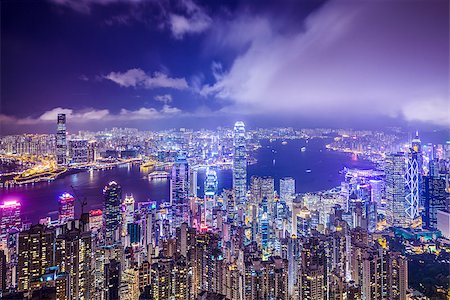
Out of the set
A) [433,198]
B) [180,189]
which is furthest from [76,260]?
[433,198]

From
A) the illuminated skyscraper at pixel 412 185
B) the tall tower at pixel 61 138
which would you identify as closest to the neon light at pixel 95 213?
the tall tower at pixel 61 138

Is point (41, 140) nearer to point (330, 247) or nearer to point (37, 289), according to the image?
point (37, 289)

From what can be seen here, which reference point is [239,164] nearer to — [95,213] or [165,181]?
[165,181]

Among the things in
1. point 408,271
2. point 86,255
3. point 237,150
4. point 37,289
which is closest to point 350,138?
point 237,150

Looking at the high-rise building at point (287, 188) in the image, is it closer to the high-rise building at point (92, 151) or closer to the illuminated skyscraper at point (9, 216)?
the high-rise building at point (92, 151)

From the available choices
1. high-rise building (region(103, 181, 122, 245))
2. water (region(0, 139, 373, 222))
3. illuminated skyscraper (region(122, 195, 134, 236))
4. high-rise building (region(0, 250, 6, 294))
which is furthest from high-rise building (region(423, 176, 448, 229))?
high-rise building (region(0, 250, 6, 294))

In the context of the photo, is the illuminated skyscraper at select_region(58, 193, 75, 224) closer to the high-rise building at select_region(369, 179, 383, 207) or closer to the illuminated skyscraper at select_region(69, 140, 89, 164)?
the illuminated skyscraper at select_region(69, 140, 89, 164)
